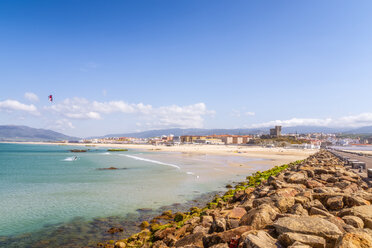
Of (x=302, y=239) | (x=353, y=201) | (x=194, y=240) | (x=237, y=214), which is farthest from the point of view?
(x=237, y=214)

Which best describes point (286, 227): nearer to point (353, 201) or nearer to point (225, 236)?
point (225, 236)

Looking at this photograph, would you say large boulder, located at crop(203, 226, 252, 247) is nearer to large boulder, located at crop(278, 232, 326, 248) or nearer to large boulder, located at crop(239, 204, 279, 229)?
large boulder, located at crop(239, 204, 279, 229)

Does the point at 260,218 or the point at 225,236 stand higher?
the point at 260,218

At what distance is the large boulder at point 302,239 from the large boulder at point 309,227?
0.80ft

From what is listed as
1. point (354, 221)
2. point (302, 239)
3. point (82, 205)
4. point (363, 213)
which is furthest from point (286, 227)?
point (82, 205)

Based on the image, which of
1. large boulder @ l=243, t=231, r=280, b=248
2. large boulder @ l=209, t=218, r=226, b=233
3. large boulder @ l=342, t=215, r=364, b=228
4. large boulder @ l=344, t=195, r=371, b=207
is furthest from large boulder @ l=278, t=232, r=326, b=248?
large boulder @ l=344, t=195, r=371, b=207

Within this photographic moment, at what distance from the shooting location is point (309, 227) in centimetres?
548

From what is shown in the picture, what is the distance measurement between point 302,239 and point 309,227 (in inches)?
21.3

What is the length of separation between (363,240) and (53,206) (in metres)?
17.6

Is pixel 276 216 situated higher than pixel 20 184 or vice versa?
pixel 276 216

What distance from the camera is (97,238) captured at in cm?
1144

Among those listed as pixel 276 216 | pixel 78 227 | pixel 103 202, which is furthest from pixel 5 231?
pixel 276 216

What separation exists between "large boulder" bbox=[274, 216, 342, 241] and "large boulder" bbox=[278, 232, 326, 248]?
0.24m

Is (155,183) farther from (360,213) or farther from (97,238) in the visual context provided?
(360,213)
